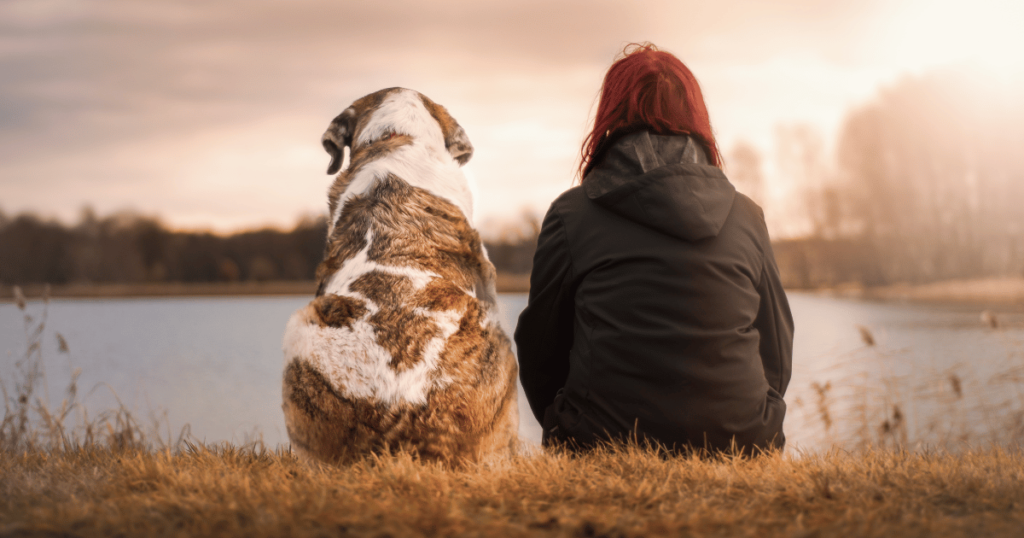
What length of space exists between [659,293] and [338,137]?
2304 mm

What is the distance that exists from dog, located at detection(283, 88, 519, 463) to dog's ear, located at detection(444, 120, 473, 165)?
492 mm

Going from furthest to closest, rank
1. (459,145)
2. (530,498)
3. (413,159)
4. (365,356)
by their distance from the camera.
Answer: (459,145)
(413,159)
(365,356)
(530,498)

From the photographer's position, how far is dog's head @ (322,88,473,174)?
11.7 ft

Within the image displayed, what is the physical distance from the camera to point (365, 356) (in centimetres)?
247

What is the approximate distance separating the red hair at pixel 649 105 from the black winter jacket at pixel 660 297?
8 centimetres

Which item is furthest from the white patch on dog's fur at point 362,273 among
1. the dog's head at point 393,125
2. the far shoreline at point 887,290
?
the far shoreline at point 887,290

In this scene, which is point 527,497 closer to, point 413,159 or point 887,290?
point 413,159

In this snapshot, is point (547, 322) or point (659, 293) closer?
point (659, 293)

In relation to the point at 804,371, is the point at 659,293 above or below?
above

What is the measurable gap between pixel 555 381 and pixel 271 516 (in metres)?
1.57

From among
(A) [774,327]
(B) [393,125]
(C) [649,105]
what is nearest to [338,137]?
(B) [393,125]

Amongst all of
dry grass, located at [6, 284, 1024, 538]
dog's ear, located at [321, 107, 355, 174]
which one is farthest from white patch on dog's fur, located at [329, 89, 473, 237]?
dry grass, located at [6, 284, 1024, 538]

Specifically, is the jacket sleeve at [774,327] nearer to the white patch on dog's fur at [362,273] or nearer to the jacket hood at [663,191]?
the jacket hood at [663,191]

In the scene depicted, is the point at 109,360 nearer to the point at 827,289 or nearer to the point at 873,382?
the point at 873,382
